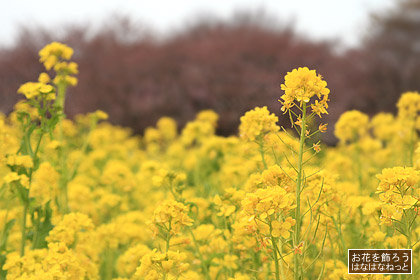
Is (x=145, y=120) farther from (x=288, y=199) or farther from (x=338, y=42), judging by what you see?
(x=288, y=199)

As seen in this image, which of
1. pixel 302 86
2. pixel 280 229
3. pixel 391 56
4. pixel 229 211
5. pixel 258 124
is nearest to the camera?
pixel 280 229

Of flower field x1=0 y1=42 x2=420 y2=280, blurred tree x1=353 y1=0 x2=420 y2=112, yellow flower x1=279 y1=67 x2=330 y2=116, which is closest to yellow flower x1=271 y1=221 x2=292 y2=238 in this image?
flower field x1=0 y1=42 x2=420 y2=280

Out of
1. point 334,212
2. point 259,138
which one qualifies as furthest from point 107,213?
point 334,212

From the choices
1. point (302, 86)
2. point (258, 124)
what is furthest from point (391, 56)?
point (302, 86)

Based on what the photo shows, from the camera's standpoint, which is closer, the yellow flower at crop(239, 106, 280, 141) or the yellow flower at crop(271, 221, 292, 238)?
the yellow flower at crop(271, 221, 292, 238)

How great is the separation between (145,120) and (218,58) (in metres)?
2.09

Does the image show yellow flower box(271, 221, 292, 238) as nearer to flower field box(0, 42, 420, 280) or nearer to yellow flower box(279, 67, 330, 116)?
flower field box(0, 42, 420, 280)

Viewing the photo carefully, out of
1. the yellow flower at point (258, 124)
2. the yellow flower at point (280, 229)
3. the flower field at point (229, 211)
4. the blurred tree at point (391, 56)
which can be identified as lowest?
the yellow flower at point (280, 229)

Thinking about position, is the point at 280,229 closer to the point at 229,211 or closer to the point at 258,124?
the point at 229,211

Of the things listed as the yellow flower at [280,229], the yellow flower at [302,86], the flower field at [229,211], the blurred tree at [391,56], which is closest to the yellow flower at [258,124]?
the flower field at [229,211]

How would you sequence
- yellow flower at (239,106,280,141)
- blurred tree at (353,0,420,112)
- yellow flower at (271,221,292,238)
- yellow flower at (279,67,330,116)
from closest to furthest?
yellow flower at (271,221,292,238) → yellow flower at (279,67,330,116) → yellow flower at (239,106,280,141) → blurred tree at (353,0,420,112)

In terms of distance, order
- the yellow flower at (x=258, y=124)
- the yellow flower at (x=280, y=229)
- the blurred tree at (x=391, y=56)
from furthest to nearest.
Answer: the blurred tree at (x=391, y=56)
the yellow flower at (x=258, y=124)
the yellow flower at (x=280, y=229)

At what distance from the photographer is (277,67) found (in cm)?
1148

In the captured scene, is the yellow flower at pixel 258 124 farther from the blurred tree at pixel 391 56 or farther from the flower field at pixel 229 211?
the blurred tree at pixel 391 56
